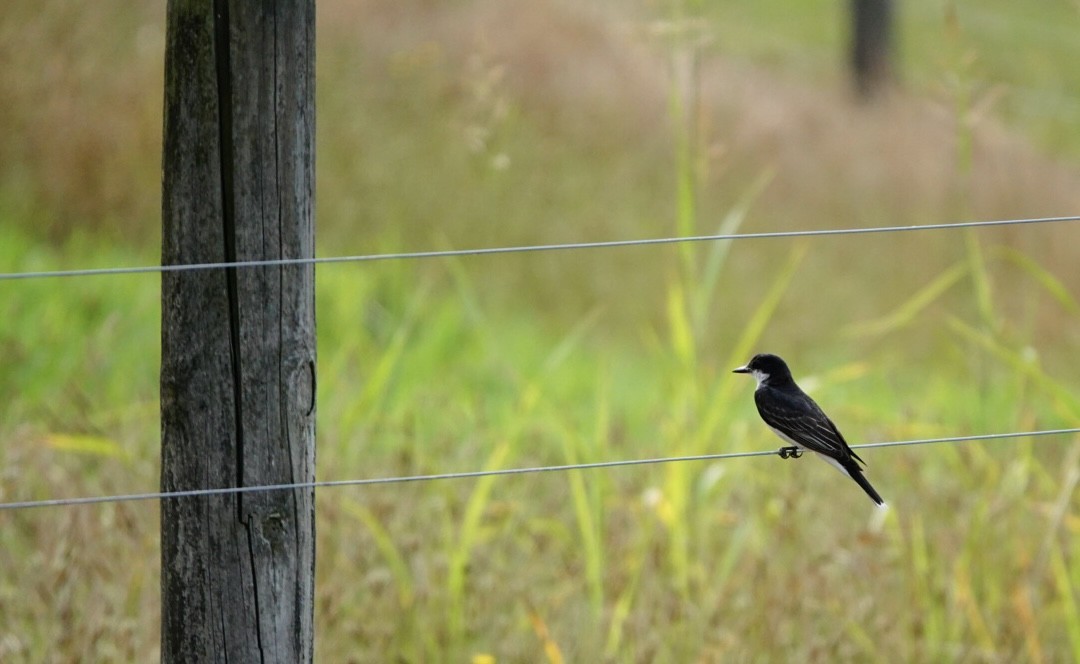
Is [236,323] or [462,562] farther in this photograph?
[462,562]

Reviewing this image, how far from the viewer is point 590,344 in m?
8.72

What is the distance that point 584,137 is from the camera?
36.7 ft

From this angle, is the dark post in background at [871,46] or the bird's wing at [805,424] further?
the dark post in background at [871,46]

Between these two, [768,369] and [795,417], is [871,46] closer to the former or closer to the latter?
[768,369]

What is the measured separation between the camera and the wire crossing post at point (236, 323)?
224 centimetres

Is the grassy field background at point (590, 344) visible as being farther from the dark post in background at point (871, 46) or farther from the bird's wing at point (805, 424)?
the bird's wing at point (805, 424)

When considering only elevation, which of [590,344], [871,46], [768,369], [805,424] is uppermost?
[871,46]

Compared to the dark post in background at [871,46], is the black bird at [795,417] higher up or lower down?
lower down

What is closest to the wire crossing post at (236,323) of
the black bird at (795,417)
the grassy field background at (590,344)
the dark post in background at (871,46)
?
the grassy field background at (590,344)

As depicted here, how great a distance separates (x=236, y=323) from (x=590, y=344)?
651 cm

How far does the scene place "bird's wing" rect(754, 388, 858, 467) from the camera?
123 inches

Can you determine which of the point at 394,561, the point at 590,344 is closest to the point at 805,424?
the point at 394,561

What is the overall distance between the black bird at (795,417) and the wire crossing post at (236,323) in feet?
4.28

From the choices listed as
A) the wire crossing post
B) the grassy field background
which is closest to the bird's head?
the grassy field background
